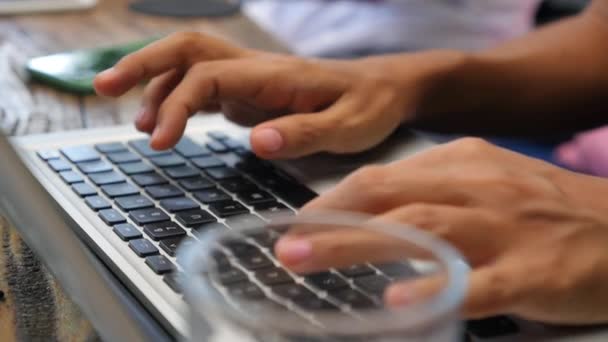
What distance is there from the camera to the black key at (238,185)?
0.58m

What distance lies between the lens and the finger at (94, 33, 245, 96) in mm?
652

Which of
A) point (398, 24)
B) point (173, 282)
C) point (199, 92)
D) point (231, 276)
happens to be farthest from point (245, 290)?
point (398, 24)

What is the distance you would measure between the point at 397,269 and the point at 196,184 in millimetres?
286

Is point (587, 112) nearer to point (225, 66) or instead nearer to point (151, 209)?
point (225, 66)

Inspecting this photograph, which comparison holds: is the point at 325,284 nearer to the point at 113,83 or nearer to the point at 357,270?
the point at 357,270

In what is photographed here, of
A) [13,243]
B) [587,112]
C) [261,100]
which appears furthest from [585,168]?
[13,243]

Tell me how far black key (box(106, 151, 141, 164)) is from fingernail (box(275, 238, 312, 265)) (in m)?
0.31

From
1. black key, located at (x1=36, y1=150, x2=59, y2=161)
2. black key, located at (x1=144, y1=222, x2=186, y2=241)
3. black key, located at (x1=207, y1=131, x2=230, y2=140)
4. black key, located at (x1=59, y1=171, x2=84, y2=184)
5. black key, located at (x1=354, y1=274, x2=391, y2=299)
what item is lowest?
black key, located at (x1=354, y1=274, x2=391, y2=299)

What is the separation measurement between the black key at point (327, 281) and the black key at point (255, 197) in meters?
0.18

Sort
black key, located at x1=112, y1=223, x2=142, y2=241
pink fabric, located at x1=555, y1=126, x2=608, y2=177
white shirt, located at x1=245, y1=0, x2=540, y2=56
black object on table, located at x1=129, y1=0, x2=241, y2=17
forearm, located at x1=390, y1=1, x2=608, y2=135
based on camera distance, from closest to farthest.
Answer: black key, located at x1=112, y1=223, x2=142, y2=241 → forearm, located at x1=390, y1=1, x2=608, y2=135 → pink fabric, located at x1=555, y1=126, x2=608, y2=177 → black object on table, located at x1=129, y1=0, x2=241, y2=17 → white shirt, located at x1=245, y1=0, x2=540, y2=56

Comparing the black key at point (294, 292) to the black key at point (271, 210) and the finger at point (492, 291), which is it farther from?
the black key at point (271, 210)

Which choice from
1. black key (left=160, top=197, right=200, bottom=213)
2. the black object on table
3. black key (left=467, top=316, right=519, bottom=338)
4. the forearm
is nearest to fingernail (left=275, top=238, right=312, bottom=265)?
black key (left=467, top=316, right=519, bottom=338)

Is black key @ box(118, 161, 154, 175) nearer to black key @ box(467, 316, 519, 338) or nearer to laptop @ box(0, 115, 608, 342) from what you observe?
laptop @ box(0, 115, 608, 342)

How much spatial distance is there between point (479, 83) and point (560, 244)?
1.22 feet
